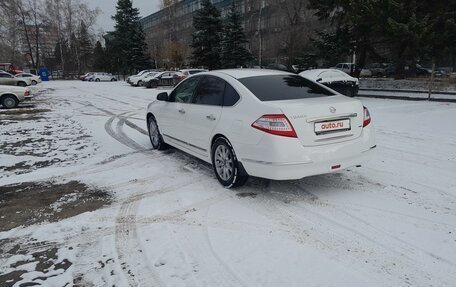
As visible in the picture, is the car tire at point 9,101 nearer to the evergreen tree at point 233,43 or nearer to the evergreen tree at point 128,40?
the evergreen tree at point 233,43

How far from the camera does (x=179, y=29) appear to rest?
79188mm

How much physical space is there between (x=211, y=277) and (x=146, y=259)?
726 mm

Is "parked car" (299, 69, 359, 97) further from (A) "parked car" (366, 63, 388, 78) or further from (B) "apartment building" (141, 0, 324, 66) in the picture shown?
(A) "parked car" (366, 63, 388, 78)

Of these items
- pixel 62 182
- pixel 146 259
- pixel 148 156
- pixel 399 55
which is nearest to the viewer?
pixel 146 259

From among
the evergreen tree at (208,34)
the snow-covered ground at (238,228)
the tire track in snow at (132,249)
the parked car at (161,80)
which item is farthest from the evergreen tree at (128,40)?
the tire track in snow at (132,249)

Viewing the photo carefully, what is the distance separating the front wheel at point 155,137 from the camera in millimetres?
7220

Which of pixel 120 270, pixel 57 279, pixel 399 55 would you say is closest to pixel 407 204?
pixel 120 270

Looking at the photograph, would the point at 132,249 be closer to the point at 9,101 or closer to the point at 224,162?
the point at 224,162

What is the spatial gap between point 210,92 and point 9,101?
1513 centimetres

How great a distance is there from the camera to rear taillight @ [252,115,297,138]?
408cm

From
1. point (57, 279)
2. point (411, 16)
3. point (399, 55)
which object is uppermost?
point (411, 16)

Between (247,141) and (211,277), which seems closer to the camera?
(211,277)

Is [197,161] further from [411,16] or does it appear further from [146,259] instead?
[411,16]

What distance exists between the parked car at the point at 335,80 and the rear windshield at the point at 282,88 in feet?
36.0
